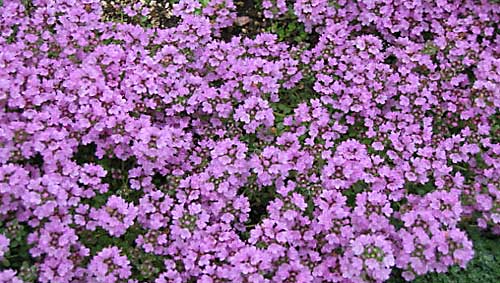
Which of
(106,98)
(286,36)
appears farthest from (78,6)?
(286,36)

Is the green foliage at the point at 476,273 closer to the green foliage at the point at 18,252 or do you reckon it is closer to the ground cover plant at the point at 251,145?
the ground cover plant at the point at 251,145

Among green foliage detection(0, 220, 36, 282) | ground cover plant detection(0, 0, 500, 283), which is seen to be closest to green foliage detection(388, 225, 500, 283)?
ground cover plant detection(0, 0, 500, 283)

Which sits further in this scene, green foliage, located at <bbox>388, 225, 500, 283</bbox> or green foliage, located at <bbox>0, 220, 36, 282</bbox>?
green foliage, located at <bbox>388, 225, 500, 283</bbox>

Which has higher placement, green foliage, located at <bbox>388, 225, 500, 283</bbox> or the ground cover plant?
the ground cover plant

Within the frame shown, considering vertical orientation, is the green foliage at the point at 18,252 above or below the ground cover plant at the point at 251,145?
below

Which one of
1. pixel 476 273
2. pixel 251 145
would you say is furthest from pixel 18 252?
pixel 476 273

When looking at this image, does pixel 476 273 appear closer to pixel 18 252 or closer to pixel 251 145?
pixel 251 145

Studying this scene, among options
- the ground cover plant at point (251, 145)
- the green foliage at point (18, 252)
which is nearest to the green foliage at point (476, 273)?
the ground cover plant at point (251, 145)

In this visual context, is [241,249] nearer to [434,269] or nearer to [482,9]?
[434,269]

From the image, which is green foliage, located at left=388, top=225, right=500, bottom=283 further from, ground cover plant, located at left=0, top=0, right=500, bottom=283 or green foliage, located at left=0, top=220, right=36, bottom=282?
green foliage, located at left=0, top=220, right=36, bottom=282
